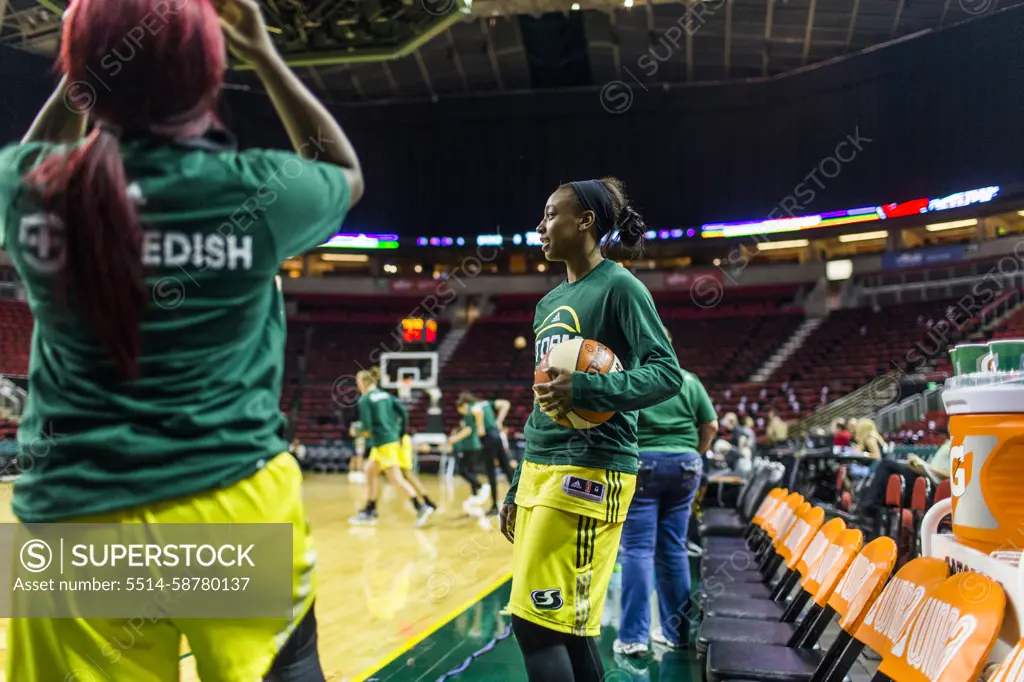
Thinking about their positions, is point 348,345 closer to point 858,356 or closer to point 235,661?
point 858,356

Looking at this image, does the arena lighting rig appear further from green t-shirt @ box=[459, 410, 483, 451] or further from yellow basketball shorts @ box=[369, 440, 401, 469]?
yellow basketball shorts @ box=[369, 440, 401, 469]

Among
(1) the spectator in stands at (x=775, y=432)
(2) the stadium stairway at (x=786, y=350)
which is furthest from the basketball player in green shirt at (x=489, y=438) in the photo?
(2) the stadium stairway at (x=786, y=350)

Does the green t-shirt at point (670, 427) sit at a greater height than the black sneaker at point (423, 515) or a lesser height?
greater

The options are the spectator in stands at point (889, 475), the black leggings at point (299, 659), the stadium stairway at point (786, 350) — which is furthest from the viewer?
the stadium stairway at point (786, 350)

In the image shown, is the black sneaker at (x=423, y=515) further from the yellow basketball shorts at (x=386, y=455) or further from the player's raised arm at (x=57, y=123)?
the player's raised arm at (x=57, y=123)

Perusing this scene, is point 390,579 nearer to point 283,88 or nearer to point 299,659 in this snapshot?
point 299,659

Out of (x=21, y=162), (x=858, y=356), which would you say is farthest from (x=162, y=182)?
(x=858, y=356)

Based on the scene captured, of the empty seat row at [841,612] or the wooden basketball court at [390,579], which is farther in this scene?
the wooden basketball court at [390,579]

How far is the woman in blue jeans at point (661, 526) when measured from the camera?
3.65 metres

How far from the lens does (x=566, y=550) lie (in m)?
2.10

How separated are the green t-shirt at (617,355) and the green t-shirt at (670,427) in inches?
64.4

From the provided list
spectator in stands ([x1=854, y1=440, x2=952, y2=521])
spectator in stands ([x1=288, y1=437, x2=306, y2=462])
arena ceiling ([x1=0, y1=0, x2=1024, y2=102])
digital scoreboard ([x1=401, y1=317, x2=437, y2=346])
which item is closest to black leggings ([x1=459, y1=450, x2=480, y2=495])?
spectator in stands ([x1=854, y1=440, x2=952, y2=521])

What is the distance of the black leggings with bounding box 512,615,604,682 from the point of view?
2.04 meters

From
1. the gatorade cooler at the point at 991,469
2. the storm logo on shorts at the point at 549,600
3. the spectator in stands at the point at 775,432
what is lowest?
the spectator in stands at the point at 775,432
